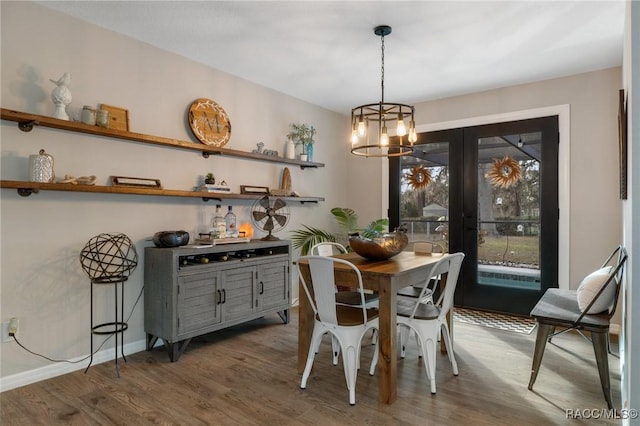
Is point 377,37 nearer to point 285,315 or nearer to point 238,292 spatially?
point 238,292

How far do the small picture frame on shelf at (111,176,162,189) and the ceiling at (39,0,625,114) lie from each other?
3.79 ft

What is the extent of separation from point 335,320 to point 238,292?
1330 mm

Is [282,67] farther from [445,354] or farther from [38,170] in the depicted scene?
[445,354]

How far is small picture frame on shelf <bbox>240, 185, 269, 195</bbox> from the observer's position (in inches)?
159

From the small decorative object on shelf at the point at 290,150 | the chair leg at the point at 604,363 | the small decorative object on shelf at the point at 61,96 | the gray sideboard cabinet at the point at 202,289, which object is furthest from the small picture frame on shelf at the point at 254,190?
the chair leg at the point at 604,363

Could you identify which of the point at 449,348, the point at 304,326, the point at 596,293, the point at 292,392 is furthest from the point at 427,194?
the point at 292,392

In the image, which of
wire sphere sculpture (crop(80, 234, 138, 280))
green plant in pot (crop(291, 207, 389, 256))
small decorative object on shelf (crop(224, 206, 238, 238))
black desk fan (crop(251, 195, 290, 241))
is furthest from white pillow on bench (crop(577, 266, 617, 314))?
wire sphere sculpture (crop(80, 234, 138, 280))

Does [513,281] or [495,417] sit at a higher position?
[513,281]

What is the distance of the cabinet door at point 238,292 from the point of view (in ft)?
10.9

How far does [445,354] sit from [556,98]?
2.92 m

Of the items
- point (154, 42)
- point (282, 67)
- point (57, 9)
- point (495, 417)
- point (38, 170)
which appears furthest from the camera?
point (282, 67)

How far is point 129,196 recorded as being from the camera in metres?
3.15

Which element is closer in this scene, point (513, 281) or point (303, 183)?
point (513, 281)

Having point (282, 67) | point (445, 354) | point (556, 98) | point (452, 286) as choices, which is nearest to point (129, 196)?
point (282, 67)
